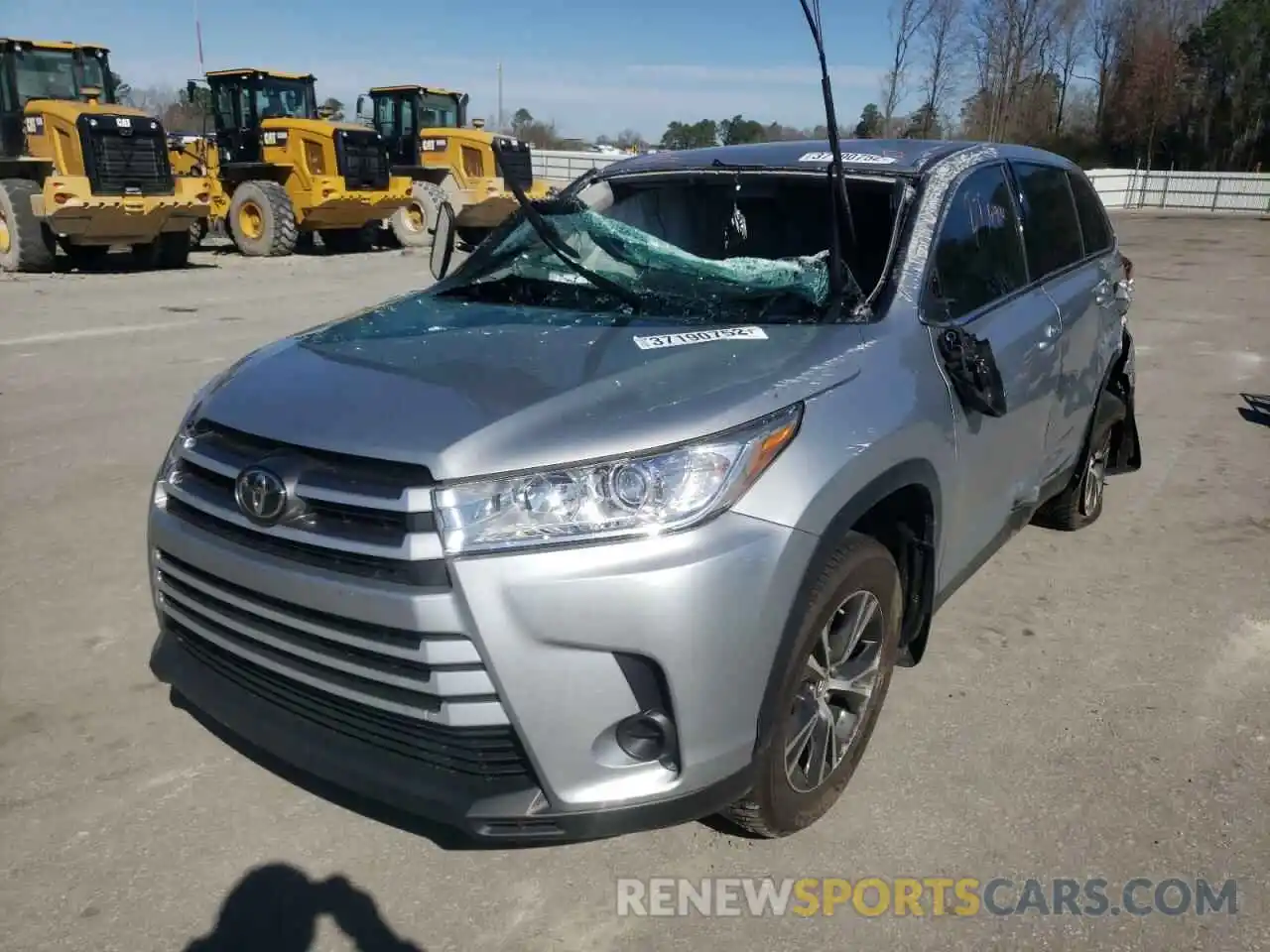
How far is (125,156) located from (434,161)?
6936mm

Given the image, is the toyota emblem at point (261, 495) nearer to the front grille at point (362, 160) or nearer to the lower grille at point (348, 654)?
the lower grille at point (348, 654)

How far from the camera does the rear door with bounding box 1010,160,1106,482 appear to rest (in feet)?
13.6

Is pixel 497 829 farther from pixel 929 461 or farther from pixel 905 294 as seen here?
pixel 905 294

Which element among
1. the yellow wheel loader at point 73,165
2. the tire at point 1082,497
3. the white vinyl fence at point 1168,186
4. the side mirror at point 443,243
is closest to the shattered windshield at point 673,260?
the side mirror at point 443,243

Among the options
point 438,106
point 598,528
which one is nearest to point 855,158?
point 598,528

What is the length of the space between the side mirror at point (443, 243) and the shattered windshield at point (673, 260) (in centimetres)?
16

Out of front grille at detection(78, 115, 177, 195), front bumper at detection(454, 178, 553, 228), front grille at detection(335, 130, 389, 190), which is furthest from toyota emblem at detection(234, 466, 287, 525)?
front bumper at detection(454, 178, 553, 228)

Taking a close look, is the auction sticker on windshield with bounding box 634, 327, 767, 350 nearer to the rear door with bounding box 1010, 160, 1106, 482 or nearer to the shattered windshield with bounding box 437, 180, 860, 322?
the shattered windshield with bounding box 437, 180, 860, 322

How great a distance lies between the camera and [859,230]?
11.3ft

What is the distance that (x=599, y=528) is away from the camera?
2.21 meters

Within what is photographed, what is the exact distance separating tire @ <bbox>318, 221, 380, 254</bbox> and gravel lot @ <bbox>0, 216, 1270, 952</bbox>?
15.5 m

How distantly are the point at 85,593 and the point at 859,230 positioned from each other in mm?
3315

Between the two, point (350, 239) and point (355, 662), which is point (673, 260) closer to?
point (355, 662)

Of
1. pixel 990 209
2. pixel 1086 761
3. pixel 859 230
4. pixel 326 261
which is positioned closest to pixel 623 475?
pixel 859 230
